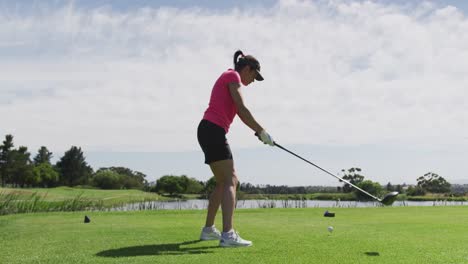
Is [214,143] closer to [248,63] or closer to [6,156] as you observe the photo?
[248,63]

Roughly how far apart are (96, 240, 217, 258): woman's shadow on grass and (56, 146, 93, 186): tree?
9444 cm

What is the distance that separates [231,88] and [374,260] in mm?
2356

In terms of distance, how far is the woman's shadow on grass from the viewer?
171 inches

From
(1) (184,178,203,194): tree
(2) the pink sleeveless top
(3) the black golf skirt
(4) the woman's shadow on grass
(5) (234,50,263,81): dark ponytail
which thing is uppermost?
(1) (184,178,203,194): tree

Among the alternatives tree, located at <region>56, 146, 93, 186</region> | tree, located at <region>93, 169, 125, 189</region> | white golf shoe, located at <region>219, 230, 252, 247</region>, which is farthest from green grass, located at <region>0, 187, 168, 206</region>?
tree, located at <region>56, 146, 93, 186</region>

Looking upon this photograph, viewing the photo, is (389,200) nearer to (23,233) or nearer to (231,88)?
(231,88)

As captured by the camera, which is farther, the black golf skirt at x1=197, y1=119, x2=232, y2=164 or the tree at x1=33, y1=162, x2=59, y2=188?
the tree at x1=33, y1=162, x2=59, y2=188

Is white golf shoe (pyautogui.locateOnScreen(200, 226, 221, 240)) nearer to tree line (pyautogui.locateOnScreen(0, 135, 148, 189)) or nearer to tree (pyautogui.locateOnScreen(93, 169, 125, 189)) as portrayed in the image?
tree line (pyautogui.locateOnScreen(0, 135, 148, 189))

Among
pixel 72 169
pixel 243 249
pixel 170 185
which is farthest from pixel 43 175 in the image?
pixel 243 249

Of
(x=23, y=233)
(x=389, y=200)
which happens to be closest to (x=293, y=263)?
(x=389, y=200)

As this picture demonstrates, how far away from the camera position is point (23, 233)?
→ 21.2 ft

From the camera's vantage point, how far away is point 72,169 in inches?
3713

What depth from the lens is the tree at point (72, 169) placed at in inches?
3701

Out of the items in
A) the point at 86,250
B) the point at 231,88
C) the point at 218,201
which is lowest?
the point at 86,250
